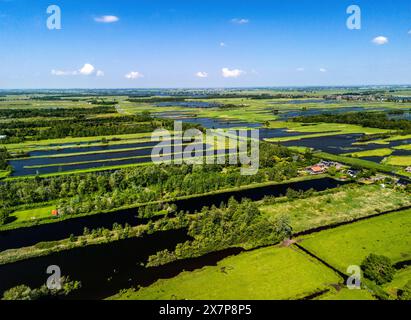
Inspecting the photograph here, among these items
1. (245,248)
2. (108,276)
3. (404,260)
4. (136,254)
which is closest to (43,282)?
(108,276)

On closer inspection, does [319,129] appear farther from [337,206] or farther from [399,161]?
[337,206]

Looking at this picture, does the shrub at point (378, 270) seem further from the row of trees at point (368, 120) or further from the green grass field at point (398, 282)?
the row of trees at point (368, 120)

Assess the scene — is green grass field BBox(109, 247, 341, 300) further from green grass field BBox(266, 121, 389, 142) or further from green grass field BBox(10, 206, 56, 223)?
green grass field BBox(266, 121, 389, 142)

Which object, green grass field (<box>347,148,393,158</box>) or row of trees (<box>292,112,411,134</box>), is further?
row of trees (<box>292,112,411,134</box>)

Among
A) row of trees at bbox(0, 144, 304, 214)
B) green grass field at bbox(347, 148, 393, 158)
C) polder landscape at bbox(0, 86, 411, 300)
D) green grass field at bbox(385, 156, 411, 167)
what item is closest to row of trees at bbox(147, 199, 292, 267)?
polder landscape at bbox(0, 86, 411, 300)

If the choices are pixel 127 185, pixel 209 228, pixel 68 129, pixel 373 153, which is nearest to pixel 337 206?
pixel 209 228

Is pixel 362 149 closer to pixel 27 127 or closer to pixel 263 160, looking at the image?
pixel 263 160

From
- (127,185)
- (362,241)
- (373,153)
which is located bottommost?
(362,241)
